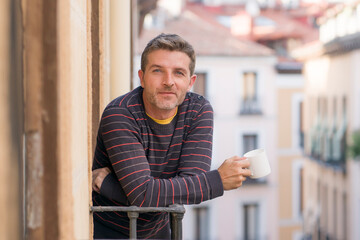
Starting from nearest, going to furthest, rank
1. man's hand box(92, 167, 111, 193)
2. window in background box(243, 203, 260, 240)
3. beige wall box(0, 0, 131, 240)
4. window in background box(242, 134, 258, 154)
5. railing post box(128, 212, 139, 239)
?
beige wall box(0, 0, 131, 240) < railing post box(128, 212, 139, 239) < man's hand box(92, 167, 111, 193) < window in background box(243, 203, 260, 240) < window in background box(242, 134, 258, 154)

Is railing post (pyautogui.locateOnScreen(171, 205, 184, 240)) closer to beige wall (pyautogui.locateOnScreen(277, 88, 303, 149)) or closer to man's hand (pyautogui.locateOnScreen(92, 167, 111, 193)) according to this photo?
man's hand (pyautogui.locateOnScreen(92, 167, 111, 193))

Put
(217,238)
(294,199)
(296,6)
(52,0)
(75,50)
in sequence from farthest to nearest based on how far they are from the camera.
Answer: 1. (296,6)
2. (294,199)
3. (217,238)
4. (75,50)
5. (52,0)

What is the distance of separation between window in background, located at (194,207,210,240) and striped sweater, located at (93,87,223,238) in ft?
72.9

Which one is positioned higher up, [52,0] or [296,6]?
[296,6]

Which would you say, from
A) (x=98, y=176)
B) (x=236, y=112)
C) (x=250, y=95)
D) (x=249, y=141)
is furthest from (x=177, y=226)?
(x=249, y=141)

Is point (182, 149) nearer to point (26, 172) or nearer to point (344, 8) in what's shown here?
point (26, 172)

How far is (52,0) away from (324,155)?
A: 20.1m

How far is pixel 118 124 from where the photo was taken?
2.15 metres

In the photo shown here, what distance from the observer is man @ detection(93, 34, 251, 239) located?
6.89ft

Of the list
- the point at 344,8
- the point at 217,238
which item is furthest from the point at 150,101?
the point at 217,238

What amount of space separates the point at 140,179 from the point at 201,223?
2273 centimetres

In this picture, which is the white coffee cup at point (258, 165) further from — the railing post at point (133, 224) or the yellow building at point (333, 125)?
the yellow building at point (333, 125)

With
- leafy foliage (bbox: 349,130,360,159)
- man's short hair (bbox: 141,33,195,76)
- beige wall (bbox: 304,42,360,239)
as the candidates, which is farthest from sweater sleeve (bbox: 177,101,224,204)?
beige wall (bbox: 304,42,360,239)

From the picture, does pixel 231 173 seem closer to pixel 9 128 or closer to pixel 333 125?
pixel 9 128
